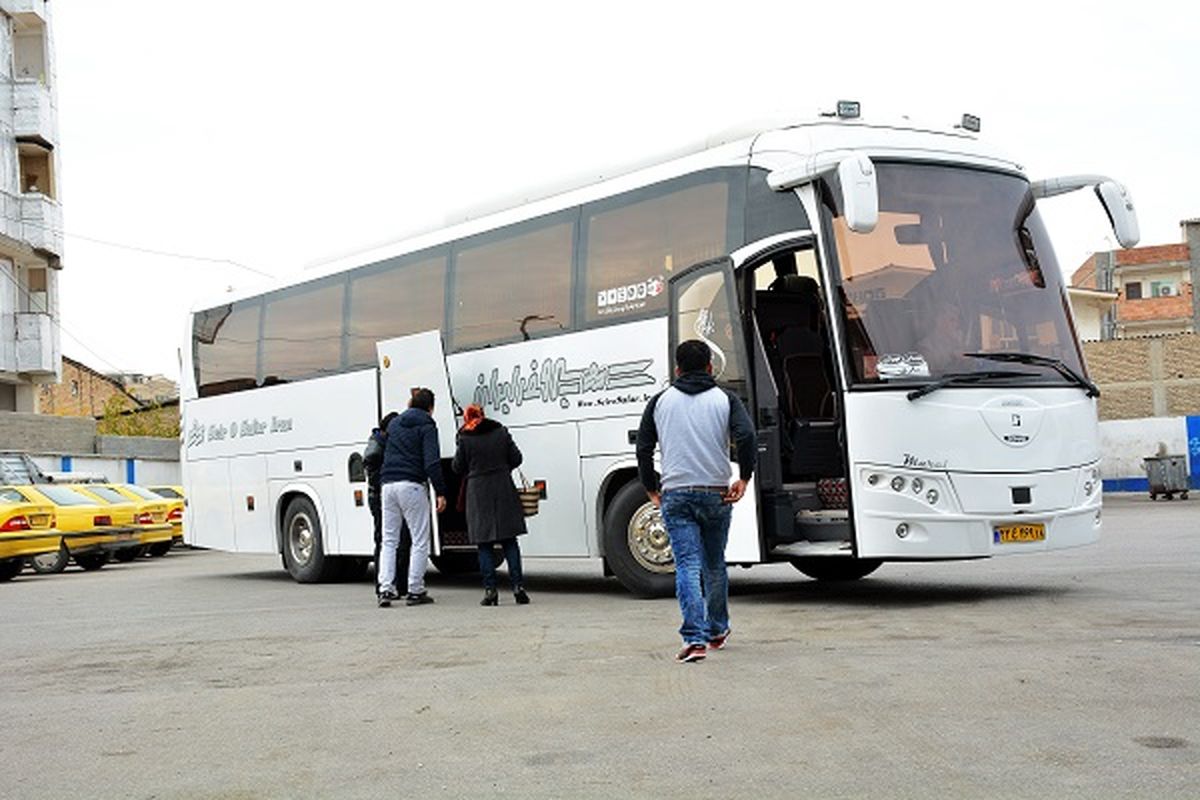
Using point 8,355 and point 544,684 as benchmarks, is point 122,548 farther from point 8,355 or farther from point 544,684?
point 8,355

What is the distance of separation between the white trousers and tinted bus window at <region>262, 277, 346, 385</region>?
12.6 ft

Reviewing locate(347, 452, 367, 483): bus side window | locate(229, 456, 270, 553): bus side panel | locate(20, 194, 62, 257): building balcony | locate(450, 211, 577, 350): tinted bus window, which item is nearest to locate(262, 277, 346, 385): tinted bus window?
locate(347, 452, 367, 483): bus side window

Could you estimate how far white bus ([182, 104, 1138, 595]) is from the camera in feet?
37.5

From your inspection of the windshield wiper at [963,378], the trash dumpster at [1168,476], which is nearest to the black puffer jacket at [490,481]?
the windshield wiper at [963,378]

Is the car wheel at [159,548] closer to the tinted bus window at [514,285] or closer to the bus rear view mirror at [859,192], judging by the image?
the tinted bus window at [514,285]

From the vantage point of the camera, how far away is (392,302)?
16500mm

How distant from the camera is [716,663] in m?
8.67

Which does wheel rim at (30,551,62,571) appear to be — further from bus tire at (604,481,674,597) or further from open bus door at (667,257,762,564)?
open bus door at (667,257,762,564)

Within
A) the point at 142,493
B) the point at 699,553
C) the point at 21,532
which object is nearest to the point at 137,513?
the point at 142,493

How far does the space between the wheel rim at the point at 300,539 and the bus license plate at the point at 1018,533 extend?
945cm

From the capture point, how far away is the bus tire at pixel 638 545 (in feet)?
43.2

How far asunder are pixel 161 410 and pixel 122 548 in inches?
1661

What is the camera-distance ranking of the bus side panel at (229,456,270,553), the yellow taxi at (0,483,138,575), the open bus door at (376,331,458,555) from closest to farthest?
the open bus door at (376,331,458,555)
the bus side panel at (229,456,270,553)
the yellow taxi at (0,483,138,575)

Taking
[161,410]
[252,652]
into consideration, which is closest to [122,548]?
[252,652]
